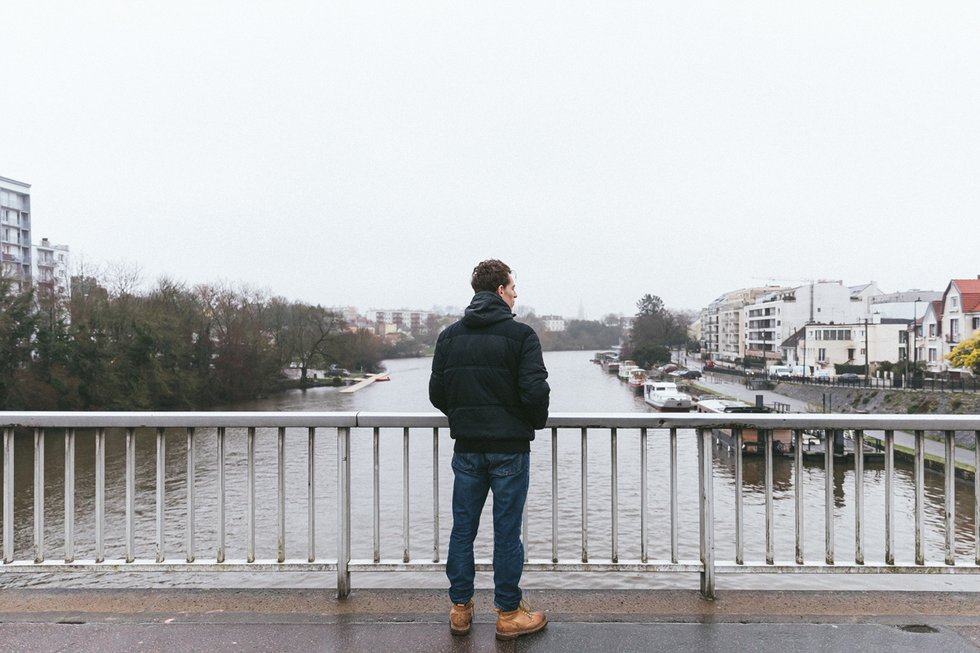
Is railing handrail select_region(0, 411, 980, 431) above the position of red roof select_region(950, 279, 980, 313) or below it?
below

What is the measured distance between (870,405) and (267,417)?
170 feet

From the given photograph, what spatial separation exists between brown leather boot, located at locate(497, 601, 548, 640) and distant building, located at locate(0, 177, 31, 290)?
88739 mm

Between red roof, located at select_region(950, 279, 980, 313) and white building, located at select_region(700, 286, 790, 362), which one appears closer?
red roof, located at select_region(950, 279, 980, 313)

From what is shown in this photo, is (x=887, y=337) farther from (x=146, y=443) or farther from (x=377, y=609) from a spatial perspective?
(x=377, y=609)

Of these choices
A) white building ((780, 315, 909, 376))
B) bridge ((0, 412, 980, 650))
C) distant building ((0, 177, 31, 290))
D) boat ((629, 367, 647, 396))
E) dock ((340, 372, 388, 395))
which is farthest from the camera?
distant building ((0, 177, 31, 290))

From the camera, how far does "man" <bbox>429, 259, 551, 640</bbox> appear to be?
3.22 meters

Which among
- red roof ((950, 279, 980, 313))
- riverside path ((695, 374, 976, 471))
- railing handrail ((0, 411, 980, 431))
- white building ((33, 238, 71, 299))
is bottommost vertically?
riverside path ((695, 374, 976, 471))

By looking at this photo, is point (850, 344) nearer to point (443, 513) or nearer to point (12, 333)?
point (443, 513)

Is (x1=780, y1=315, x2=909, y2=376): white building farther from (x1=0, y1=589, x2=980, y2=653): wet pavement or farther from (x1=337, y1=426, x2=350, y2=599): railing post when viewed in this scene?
(x1=337, y1=426, x2=350, y2=599): railing post

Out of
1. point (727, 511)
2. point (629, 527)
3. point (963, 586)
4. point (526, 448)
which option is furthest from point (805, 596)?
point (727, 511)

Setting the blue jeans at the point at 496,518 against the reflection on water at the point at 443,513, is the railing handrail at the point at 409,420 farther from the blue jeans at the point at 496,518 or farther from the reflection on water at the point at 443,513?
the reflection on water at the point at 443,513

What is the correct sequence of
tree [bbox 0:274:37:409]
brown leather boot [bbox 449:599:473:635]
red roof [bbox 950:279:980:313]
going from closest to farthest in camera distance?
brown leather boot [bbox 449:599:473:635] < tree [bbox 0:274:37:409] < red roof [bbox 950:279:980:313]

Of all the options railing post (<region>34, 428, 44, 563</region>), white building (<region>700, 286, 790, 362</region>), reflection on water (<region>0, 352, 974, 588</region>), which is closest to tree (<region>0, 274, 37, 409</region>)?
reflection on water (<region>0, 352, 974, 588</region>)

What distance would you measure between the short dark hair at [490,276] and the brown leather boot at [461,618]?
5.19ft
